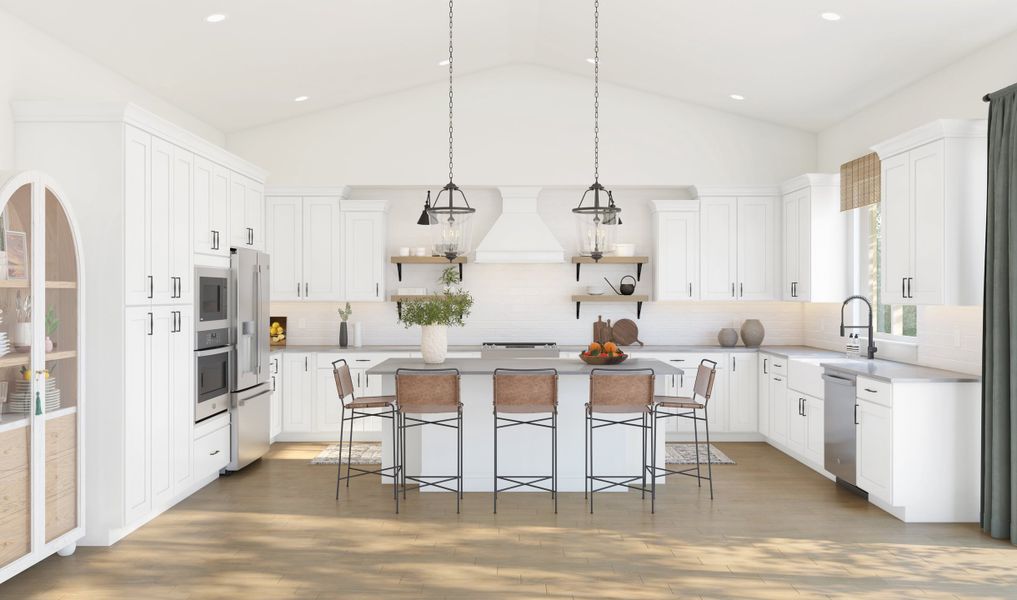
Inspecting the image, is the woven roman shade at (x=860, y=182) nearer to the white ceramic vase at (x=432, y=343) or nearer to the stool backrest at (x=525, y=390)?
the stool backrest at (x=525, y=390)

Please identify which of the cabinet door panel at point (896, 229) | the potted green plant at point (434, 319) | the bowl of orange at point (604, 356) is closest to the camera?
the cabinet door panel at point (896, 229)

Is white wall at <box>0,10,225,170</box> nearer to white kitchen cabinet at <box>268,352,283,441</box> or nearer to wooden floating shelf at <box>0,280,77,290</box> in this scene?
wooden floating shelf at <box>0,280,77,290</box>

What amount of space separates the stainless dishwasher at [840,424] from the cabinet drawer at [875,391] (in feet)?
0.33

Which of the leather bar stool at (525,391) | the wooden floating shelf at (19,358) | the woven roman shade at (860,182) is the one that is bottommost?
the leather bar stool at (525,391)

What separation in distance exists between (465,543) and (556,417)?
1.33 meters

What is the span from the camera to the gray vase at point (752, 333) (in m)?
8.20

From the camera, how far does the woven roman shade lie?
6.66 meters

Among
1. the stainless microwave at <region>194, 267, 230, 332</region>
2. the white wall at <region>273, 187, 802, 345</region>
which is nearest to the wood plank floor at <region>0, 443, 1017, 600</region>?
the stainless microwave at <region>194, 267, 230, 332</region>

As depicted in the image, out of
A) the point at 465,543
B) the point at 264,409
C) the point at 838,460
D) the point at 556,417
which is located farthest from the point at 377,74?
the point at 838,460

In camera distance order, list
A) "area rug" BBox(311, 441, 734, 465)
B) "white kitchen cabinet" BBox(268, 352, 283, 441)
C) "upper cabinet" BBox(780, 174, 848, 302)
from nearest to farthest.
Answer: "area rug" BBox(311, 441, 734, 465) < "upper cabinet" BBox(780, 174, 848, 302) < "white kitchen cabinet" BBox(268, 352, 283, 441)

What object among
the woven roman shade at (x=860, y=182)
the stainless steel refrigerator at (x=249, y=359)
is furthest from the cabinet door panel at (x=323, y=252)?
the woven roman shade at (x=860, y=182)

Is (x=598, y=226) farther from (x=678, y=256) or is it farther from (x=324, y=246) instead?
(x=324, y=246)

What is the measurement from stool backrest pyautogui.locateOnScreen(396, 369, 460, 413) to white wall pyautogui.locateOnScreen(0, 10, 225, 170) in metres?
2.71

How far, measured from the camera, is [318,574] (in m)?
4.14
